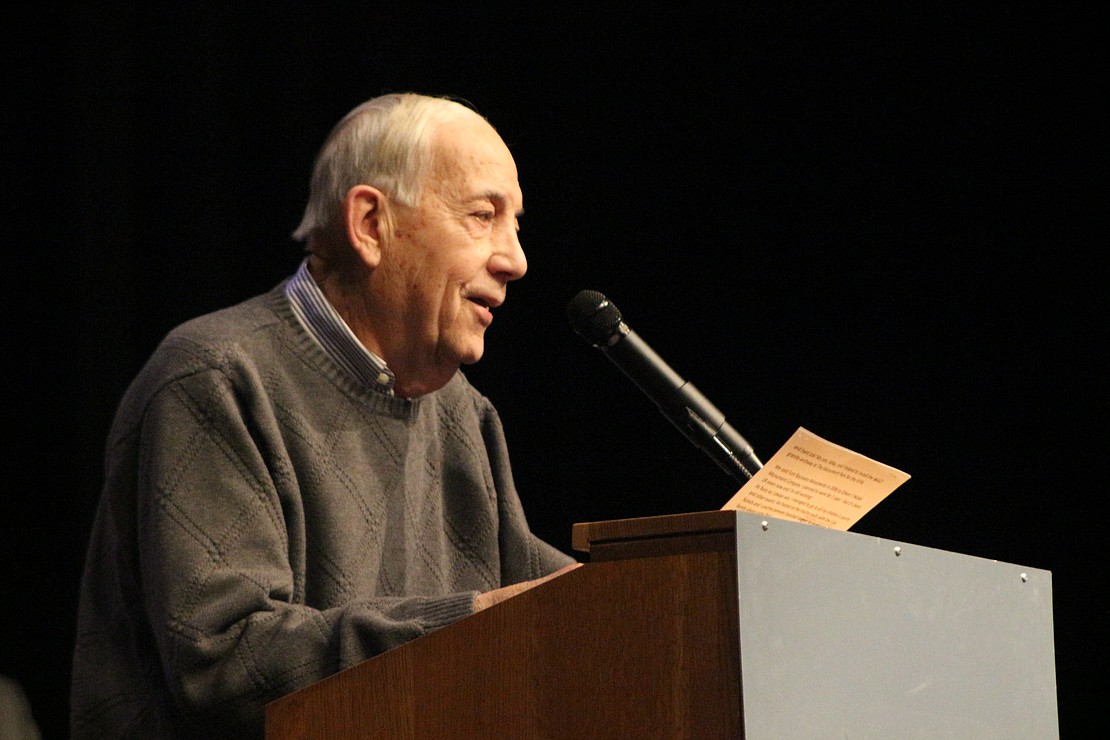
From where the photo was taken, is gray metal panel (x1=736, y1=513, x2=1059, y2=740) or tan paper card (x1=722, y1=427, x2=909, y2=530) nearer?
gray metal panel (x1=736, y1=513, x2=1059, y2=740)

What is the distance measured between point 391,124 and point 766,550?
1306mm

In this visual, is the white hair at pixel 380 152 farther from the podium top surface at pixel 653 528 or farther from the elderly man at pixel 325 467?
the podium top surface at pixel 653 528

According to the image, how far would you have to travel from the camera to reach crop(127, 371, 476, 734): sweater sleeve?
69.5 inches

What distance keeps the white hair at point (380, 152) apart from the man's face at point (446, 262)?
3cm

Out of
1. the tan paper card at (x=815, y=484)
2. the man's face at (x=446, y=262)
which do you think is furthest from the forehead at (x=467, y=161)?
the tan paper card at (x=815, y=484)

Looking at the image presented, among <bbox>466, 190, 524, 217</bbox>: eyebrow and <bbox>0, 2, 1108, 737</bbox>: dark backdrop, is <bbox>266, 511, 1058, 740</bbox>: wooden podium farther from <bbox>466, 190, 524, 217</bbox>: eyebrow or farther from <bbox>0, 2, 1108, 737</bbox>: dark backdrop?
<bbox>0, 2, 1108, 737</bbox>: dark backdrop

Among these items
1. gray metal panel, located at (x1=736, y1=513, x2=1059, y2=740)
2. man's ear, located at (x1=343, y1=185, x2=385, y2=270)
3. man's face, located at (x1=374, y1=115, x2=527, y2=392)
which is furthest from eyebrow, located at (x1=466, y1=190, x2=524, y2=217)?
gray metal panel, located at (x1=736, y1=513, x2=1059, y2=740)

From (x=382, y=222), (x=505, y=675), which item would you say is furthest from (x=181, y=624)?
(x=382, y=222)

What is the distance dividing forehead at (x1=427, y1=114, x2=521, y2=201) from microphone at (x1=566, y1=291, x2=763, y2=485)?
413 millimetres

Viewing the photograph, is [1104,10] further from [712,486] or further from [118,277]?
[118,277]

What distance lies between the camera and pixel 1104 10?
3217mm

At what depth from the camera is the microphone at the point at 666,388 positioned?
189cm

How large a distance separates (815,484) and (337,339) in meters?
1.03

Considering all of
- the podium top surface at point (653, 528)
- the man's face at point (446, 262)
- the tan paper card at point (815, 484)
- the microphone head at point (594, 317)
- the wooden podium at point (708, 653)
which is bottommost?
the wooden podium at point (708, 653)
